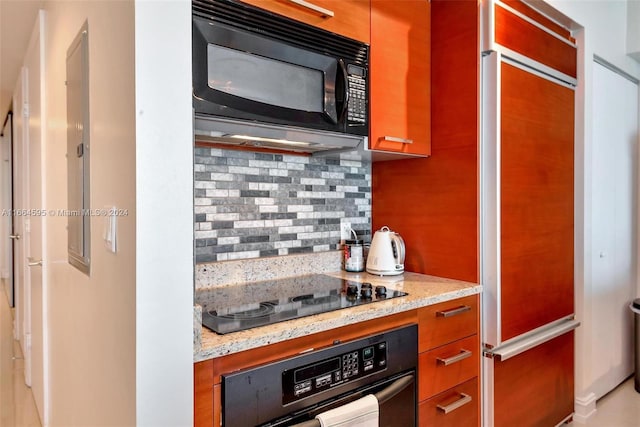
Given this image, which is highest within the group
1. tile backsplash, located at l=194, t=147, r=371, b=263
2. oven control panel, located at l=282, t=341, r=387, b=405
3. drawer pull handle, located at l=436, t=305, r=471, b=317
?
tile backsplash, located at l=194, t=147, r=371, b=263

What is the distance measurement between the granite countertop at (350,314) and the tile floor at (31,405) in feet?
4.39

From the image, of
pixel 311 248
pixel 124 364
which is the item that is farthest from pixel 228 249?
pixel 124 364

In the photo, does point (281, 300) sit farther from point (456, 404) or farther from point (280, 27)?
point (280, 27)

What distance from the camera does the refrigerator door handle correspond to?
5.69 ft

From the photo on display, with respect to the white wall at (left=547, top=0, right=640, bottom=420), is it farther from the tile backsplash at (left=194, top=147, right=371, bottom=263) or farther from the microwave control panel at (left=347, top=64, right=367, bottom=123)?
the microwave control panel at (left=347, top=64, right=367, bottom=123)

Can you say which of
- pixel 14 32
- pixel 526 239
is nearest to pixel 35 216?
pixel 14 32

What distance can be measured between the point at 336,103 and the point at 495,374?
132cm

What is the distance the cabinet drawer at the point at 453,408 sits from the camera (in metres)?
1.56

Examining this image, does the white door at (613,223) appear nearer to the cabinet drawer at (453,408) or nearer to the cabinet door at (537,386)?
the cabinet door at (537,386)

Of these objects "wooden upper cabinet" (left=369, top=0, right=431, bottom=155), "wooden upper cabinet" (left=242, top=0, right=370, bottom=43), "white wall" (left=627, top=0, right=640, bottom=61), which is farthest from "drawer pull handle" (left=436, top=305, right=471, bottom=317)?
Answer: "white wall" (left=627, top=0, right=640, bottom=61)

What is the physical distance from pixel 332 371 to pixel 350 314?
0.18m

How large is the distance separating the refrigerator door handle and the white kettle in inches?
20.6

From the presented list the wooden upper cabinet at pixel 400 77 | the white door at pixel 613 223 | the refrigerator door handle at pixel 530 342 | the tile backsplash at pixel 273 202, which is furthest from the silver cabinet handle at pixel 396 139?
the white door at pixel 613 223

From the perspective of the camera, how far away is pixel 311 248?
2037mm
